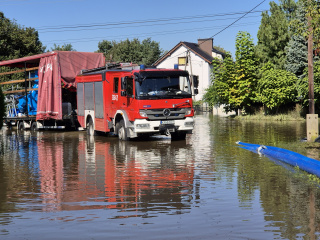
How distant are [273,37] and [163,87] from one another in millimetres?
29406

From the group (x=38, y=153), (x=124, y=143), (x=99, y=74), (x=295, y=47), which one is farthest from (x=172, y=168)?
(x=295, y=47)

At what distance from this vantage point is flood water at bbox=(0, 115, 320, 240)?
6918 mm

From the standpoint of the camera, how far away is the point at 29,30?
2657 inches

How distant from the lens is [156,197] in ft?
30.7

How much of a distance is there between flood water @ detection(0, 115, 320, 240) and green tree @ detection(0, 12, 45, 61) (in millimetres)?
49521

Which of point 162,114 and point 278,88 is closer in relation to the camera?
point 162,114

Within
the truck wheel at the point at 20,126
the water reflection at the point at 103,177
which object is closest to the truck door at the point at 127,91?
the water reflection at the point at 103,177

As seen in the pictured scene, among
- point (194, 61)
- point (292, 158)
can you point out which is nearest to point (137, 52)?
point (194, 61)

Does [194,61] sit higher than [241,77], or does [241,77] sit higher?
[194,61]

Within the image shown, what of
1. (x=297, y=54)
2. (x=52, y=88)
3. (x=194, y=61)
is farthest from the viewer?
(x=194, y=61)

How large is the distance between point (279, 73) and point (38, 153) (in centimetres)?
2843

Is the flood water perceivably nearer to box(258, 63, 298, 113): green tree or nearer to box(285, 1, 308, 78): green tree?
box(258, 63, 298, 113): green tree

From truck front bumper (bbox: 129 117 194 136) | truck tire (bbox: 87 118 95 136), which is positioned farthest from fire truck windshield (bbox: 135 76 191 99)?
truck tire (bbox: 87 118 95 136)

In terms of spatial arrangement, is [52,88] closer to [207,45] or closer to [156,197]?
[156,197]
